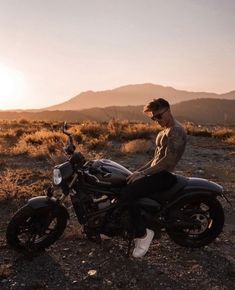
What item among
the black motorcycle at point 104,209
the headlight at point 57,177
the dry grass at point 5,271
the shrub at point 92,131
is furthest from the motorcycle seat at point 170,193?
the shrub at point 92,131

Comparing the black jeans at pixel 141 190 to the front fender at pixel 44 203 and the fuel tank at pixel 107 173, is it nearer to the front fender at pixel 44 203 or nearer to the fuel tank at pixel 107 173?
the fuel tank at pixel 107 173

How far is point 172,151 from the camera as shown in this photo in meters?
6.14

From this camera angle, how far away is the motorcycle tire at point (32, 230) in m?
6.35

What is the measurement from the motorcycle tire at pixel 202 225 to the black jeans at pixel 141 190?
0.52 meters

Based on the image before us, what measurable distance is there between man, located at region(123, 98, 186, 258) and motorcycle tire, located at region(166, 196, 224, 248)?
57 cm

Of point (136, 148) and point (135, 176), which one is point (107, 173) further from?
point (136, 148)

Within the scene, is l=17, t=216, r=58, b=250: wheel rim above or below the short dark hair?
below

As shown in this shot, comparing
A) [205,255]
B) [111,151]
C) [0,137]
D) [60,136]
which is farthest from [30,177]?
[0,137]

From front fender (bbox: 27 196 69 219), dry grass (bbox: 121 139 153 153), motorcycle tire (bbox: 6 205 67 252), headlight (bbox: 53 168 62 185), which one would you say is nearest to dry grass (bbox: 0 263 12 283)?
motorcycle tire (bbox: 6 205 67 252)

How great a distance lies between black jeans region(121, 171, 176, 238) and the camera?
625cm

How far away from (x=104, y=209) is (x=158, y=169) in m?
0.98

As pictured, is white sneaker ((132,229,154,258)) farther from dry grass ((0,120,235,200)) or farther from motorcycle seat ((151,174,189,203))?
dry grass ((0,120,235,200))

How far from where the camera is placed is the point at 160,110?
6129mm

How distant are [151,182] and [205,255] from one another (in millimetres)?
1514
